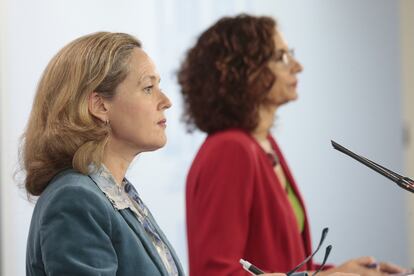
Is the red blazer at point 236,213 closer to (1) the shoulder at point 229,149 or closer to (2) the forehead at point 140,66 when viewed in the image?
(1) the shoulder at point 229,149

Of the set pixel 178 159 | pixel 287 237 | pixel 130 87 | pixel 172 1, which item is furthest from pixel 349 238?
pixel 130 87

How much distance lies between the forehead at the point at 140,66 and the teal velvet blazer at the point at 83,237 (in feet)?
0.80

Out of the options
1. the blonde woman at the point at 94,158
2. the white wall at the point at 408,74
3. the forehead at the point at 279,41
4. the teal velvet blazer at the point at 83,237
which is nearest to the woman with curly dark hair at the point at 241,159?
the forehead at the point at 279,41

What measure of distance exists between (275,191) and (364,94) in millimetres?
2170

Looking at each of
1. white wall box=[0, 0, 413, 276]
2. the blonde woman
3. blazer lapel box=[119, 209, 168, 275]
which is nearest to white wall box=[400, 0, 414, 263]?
white wall box=[0, 0, 413, 276]

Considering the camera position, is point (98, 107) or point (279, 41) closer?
point (98, 107)

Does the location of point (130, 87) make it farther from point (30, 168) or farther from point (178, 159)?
point (178, 159)

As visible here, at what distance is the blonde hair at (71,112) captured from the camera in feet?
4.66

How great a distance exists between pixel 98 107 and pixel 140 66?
0.12 meters

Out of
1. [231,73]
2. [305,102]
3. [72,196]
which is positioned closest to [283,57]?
[231,73]

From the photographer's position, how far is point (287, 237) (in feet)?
6.68

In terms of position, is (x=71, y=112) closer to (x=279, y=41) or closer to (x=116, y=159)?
(x=116, y=159)

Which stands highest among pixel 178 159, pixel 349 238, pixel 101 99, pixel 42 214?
pixel 101 99

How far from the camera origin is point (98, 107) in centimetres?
147
